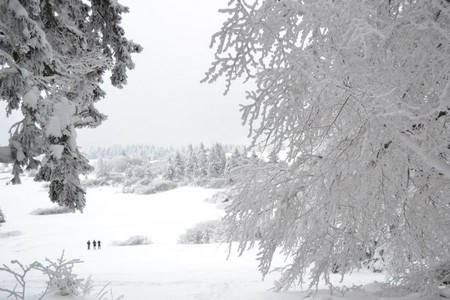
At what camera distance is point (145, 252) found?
18.3 meters

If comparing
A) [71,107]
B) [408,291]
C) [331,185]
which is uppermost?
[71,107]

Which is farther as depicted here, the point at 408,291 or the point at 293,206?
the point at 408,291

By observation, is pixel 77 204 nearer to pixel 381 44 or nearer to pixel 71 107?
pixel 71 107

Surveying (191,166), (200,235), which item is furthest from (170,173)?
(200,235)

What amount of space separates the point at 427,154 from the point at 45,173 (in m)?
4.40

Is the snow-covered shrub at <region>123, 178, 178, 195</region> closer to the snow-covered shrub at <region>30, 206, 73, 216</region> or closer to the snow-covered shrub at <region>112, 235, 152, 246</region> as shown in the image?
the snow-covered shrub at <region>30, 206, 73, 216</region>

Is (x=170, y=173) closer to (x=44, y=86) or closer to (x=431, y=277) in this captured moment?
(x=44, y=86)

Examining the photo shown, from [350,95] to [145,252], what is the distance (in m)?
18.3

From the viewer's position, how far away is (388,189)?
11.3 ft

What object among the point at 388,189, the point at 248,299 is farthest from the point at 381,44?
the point at 248,299

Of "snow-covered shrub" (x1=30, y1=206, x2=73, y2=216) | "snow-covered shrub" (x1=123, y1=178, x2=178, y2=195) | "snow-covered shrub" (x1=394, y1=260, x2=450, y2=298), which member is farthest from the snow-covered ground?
"snow-covered shrub" (x1=123, y1=178, x2=178, y2=195)

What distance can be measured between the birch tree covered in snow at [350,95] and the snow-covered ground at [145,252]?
6.22 ft

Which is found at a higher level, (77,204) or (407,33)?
(407,33)

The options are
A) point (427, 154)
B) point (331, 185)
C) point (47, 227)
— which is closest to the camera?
point (427, 154)
